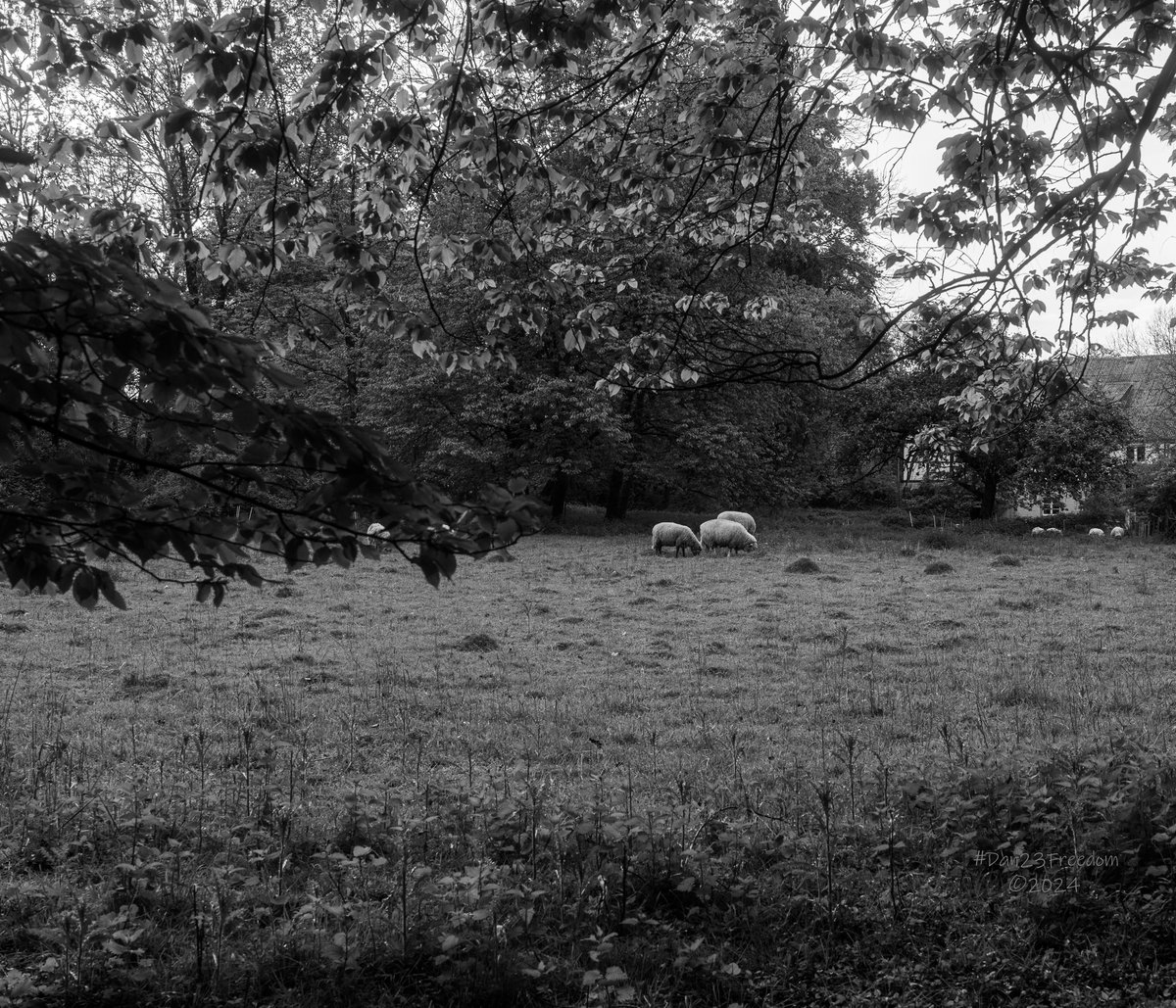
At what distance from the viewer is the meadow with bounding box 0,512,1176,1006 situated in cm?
470

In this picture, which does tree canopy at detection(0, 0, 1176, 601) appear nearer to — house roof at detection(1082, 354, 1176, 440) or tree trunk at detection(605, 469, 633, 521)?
tree trunk at detection(605, 469, 633, 521)

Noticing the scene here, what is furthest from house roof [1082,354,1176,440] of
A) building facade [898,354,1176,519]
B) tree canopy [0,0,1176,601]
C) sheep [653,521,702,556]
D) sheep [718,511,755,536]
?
tree canopy [0,0,1176,601]

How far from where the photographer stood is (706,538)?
30.0 metres

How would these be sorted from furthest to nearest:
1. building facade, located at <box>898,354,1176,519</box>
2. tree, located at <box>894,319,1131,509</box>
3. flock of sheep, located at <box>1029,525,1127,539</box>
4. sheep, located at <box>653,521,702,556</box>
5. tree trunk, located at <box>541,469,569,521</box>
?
building facade, located at <box>898,354,1176,519</box> < flock of sheep, located at <box>1029,525,1127,539</box> < tree, located at <box>894,319,1131,509</box> < tree trunk, located at <box>541,469,569,521</box> < sheep, located at <box>653,521,702,556</box>

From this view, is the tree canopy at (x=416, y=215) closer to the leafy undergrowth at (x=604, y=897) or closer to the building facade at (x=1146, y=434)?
the leafy undergrowth at (x=604, y=897)

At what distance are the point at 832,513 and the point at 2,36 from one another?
42184mm

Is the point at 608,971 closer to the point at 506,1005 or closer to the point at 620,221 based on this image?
the point at 506,1005

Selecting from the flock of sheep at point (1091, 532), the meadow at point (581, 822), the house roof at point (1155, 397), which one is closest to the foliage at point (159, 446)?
the meadow at point (581, 822)

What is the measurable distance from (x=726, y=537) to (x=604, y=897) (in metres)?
24.9

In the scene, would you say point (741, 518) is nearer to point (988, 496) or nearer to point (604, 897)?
point (988, 496)

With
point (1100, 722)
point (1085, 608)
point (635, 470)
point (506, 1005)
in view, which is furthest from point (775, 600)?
point (635, 470)

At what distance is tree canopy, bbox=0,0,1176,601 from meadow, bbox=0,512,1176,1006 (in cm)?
220

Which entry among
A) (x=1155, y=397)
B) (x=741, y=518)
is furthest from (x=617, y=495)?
(x=1155, y=397)

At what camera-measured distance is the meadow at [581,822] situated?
470cm
